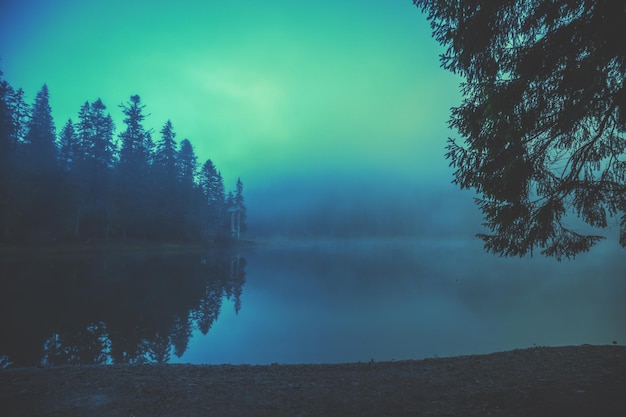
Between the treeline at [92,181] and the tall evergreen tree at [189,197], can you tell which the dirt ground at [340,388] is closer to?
the treeline at [92,181]

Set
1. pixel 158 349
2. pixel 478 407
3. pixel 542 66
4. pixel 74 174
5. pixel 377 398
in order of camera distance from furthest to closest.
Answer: pixel 74 174 < pixel 158 349 < pixel 377 398 < pixel 542 66 < pixel 478 407

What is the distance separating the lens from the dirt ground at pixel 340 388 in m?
5.64

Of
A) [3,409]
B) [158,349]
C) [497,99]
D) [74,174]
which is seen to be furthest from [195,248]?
[497,99]

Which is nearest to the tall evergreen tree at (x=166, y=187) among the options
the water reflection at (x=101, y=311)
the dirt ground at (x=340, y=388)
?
the water reflection at (x=101, y=311)

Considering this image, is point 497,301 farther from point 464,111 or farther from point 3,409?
point 3,409

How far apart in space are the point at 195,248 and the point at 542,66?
203 feet

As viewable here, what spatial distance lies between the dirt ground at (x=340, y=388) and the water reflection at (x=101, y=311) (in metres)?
3.83

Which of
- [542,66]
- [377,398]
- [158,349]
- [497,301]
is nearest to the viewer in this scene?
[542,66]

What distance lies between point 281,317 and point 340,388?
1094cm

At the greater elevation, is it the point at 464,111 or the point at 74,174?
the point at 74,174

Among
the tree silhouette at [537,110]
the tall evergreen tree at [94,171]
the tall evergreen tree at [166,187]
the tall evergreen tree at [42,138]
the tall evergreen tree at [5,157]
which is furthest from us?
the tall evergreen tree at [166,187]

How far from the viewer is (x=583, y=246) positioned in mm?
7211

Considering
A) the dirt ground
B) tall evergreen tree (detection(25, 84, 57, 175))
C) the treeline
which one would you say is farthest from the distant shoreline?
the dirt ground

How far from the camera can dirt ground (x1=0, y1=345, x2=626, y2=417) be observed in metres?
5.64
